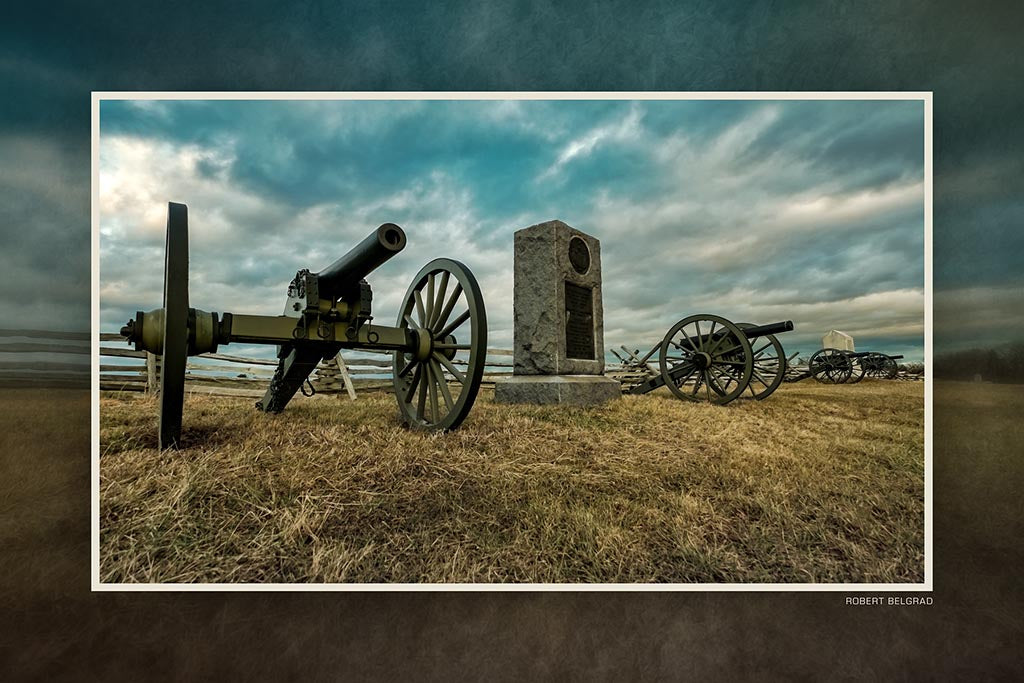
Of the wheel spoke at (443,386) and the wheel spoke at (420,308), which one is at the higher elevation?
the wheel spoke at (420,308)

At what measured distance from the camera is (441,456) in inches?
101

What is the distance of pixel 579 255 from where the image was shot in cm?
528

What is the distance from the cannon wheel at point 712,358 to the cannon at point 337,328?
11.2 feet

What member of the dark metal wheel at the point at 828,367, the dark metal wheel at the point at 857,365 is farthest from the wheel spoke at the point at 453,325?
the dark metal wheel at the point at 828,367

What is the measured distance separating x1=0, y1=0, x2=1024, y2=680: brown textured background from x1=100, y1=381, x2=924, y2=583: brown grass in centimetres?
25

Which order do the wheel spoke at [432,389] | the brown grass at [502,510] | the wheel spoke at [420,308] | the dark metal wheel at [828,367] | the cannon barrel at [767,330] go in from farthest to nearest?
1. the dark metal wheel at [828,367]
2. the cannon barrel at [767,330]
3. the wheel spoke at [420,308]
4. the wheel spoke at [432,389]
5. the brown grass at [502,510]

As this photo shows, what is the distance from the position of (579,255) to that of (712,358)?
1.94m

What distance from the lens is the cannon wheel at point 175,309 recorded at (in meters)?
2.14

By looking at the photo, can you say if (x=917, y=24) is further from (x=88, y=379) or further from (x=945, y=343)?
(x=88, y=379)

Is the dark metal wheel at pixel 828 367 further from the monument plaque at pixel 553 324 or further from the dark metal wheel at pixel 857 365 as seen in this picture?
the monument plaque at pixel 553 324

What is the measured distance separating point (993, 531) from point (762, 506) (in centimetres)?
110

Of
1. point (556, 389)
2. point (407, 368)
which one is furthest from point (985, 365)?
point (407, 368)

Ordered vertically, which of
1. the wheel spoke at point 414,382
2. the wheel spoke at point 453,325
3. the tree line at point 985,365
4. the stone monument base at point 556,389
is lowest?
the stone monument base at point 556,389

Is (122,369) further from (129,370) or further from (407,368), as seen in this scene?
(407,368)
